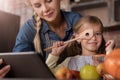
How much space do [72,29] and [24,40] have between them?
296 millimetres

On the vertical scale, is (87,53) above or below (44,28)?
below

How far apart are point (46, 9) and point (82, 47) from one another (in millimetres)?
296

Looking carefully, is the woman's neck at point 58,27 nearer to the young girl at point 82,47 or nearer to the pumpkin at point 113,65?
the young girl at point 82,47

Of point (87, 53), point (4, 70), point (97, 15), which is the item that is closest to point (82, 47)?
point (87, 53)

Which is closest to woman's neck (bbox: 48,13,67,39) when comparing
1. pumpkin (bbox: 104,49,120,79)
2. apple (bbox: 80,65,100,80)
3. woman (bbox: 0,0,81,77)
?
woman (bbox: 0,0,81,77)

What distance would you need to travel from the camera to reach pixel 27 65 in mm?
775

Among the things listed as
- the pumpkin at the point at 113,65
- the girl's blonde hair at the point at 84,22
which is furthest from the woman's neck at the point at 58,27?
the pumpkin at the point at 113,65

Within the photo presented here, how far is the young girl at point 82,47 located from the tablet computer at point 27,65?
Answer: 45 centimetres

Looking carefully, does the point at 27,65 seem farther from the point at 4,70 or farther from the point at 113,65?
the point at 113,65

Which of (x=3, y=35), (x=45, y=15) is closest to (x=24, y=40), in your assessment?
(x=45, y=15)

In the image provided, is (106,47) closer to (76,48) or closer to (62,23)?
(76,48)

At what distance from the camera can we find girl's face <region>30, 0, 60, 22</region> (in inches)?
59.6

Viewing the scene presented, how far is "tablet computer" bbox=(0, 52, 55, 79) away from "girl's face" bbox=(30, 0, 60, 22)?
0.74m

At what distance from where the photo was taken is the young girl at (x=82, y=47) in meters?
1.31
